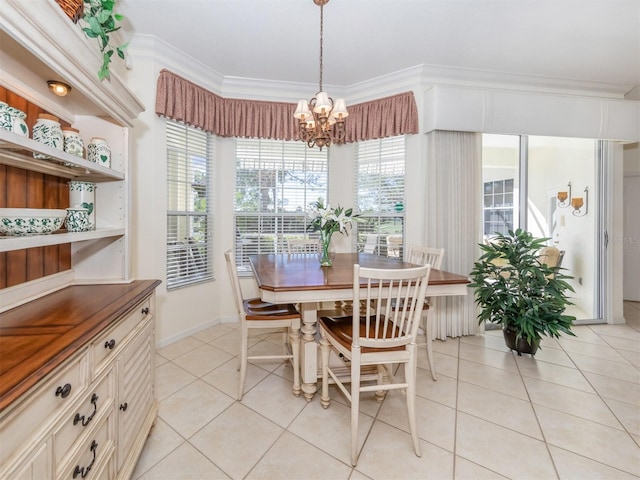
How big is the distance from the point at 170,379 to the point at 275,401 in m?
0.90

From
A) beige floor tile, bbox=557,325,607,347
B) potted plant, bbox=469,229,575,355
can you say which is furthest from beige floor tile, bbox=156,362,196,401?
beige floor tile, bbox=557,325,607,347

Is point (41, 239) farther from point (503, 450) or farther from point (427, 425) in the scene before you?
point (503, 450)

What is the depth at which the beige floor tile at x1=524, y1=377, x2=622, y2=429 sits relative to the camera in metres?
1.80

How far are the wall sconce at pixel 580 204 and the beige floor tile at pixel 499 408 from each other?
295 centimetres

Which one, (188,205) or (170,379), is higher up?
(188,205)

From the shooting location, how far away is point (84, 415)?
3.14 ft

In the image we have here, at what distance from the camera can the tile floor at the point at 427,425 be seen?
1428 mm

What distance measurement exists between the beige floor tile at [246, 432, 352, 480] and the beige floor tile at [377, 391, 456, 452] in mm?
463

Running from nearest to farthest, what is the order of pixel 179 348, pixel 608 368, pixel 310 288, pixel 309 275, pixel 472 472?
1. pixel 472 472
2. pixel 310 288
3. pixel 309 275
4. pixel 608 368
5. pixel 179 348

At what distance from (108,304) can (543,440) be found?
240 centimetres

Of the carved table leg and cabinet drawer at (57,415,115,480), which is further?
the carved table leg

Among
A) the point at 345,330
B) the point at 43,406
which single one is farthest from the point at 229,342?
the point at 43,406

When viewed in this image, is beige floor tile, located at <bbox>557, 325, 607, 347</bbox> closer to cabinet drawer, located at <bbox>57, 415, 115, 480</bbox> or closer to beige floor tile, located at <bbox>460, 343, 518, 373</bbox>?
beige floor tile, located at <bbox>460, 343, 518, 373</bbox>

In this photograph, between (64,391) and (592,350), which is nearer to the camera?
(64,391)
